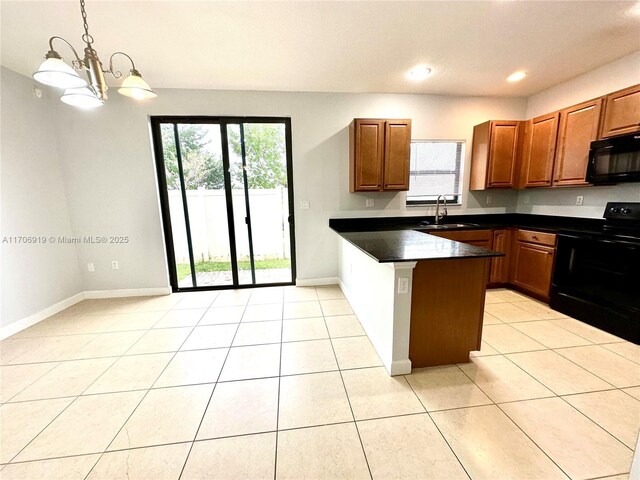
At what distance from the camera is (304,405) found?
159 centimetres

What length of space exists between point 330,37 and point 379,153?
1.40 meters

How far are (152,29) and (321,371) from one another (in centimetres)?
308

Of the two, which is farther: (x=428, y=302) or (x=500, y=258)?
(x=500, y=258)

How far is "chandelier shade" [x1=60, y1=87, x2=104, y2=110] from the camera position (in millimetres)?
1604

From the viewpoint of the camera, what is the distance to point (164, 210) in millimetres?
3457

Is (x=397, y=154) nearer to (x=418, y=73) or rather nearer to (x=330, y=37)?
(x=418, y=73)

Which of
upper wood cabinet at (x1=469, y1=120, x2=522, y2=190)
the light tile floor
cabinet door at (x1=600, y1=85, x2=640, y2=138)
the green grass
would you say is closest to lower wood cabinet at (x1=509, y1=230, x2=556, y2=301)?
the light tile floor

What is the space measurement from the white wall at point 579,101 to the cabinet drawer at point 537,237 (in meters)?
0.65

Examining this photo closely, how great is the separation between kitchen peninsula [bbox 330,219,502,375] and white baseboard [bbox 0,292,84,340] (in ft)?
11.8

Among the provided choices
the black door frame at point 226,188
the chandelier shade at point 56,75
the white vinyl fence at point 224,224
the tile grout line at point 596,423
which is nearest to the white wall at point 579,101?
the tile grout line at point 596,423

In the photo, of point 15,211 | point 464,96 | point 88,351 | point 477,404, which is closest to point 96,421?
point 88,351

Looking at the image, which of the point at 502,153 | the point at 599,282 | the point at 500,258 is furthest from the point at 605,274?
the point at 502,153

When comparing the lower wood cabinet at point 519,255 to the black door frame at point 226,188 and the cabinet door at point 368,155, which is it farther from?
Result: the black door frame at point 226,188

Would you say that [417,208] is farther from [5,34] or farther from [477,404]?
[5,34]
